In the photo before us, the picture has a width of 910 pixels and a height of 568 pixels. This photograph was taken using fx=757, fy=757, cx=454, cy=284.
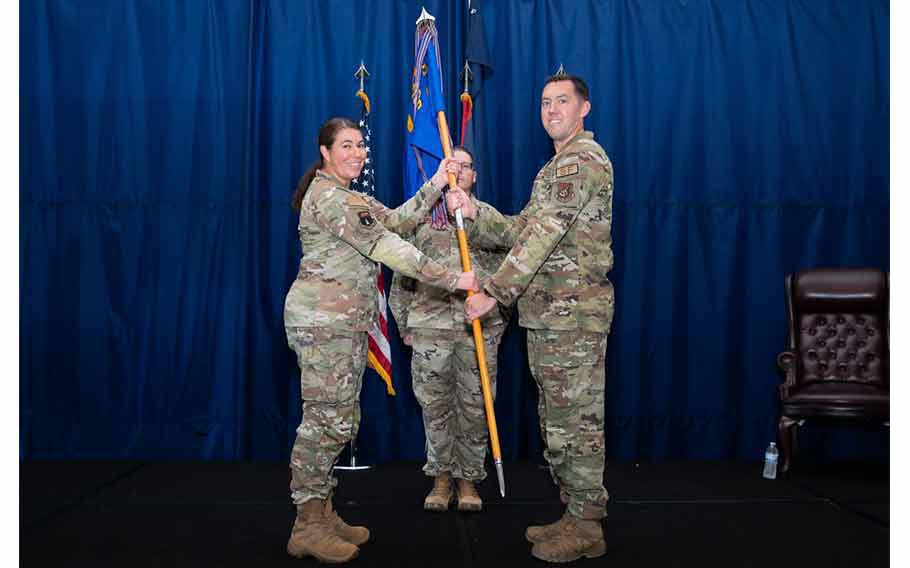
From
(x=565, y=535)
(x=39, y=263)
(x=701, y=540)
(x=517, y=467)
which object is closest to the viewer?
(x=565, y=535)

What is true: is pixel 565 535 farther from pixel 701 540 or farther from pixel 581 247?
pixel 581 247

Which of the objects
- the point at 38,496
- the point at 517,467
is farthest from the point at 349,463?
the point at 38,496

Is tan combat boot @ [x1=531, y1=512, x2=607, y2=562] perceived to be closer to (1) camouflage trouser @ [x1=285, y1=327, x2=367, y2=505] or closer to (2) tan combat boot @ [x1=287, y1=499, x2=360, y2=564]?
(2) tan combat boot @ [x1=287, y1=499, x2=360, y2=564]

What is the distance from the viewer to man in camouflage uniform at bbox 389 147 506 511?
10.8 feet

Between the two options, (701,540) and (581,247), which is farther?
(701,540)

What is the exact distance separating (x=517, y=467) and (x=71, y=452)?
2.63 metres

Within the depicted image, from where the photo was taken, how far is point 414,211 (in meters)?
3.10

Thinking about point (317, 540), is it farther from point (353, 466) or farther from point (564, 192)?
point (353, 466)

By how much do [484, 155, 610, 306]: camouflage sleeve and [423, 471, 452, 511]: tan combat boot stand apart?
3.60 feet

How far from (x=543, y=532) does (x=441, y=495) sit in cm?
69

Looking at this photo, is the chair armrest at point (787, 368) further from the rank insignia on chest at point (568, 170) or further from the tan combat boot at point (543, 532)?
the rank insignia on chest at point (568, 170)

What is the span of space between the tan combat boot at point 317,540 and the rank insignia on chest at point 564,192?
4.34 feet

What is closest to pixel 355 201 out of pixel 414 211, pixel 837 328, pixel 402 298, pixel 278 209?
pixel 414 211

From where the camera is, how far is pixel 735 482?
3932mm
